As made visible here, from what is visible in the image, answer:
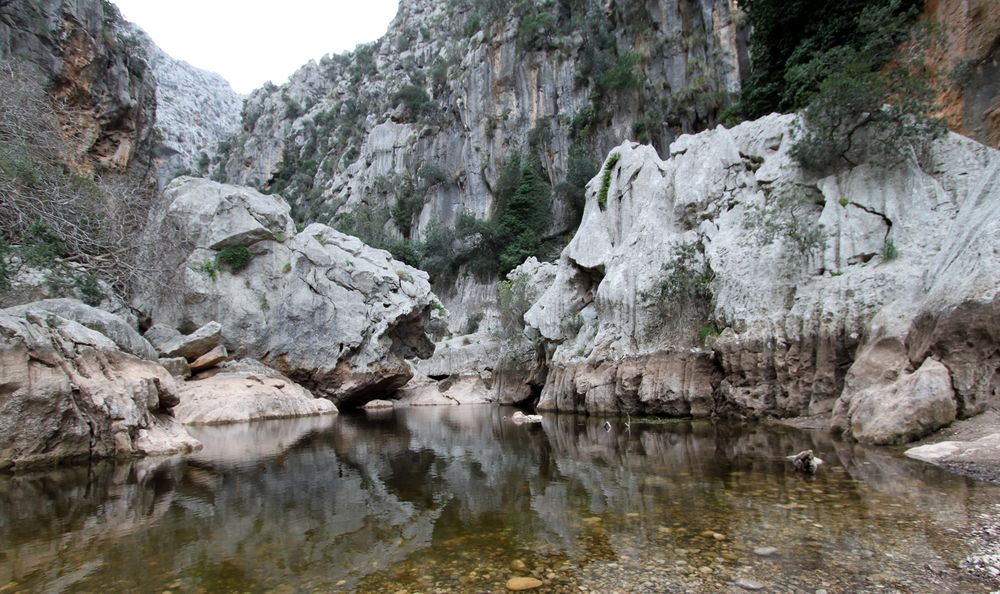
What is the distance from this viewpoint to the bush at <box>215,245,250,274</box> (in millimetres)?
27953

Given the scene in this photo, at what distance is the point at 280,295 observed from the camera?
28.6 meters

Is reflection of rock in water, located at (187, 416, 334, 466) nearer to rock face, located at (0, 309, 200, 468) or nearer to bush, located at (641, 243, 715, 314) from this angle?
rock face, located at (0, 309, 200, 468)

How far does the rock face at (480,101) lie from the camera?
141 feet

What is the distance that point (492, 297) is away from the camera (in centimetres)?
4934

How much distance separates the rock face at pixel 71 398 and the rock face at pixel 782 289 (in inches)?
613

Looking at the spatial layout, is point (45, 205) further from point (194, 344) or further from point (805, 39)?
point (805, 39)

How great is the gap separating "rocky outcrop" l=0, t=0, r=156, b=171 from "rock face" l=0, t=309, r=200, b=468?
17.2 m

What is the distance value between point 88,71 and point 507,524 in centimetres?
3603

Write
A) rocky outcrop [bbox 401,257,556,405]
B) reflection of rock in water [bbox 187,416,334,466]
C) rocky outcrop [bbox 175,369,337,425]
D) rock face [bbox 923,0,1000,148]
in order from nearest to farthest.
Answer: reflection of rock in water [bbox 187,416,334,466] < rock face [bbox 923,0,1000,148] < rocky outcrop [bbox 175,369,337,425] < rocky outcrop [bbox 401,257,556,405]

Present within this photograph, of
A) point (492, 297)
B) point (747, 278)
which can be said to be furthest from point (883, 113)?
point (492, 297)

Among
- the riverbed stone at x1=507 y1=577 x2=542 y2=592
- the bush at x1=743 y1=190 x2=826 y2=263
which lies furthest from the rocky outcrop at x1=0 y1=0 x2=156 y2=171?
the bush at x1=743 y1=190 x2=826 y2=263

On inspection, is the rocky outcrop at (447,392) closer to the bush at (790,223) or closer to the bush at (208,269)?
the bush at (208,269)

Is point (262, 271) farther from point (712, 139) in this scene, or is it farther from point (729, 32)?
point (729, 32)

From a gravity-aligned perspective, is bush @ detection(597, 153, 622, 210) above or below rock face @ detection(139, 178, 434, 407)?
above
